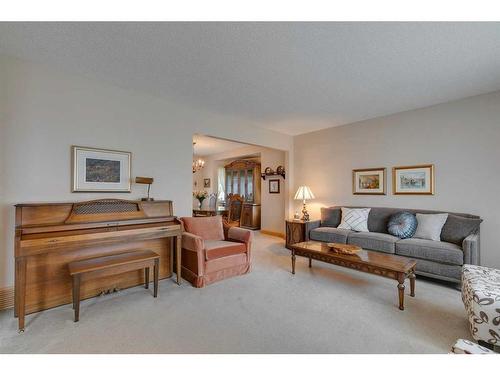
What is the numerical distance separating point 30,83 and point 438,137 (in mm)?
5411

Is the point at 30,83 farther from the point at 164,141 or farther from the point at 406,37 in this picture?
the point at 406,37

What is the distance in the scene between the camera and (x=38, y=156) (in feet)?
7.79

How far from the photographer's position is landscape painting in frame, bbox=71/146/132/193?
259cm

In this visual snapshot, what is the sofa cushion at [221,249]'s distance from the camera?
282 cm

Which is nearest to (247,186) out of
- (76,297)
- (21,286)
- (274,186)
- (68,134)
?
(274,186)

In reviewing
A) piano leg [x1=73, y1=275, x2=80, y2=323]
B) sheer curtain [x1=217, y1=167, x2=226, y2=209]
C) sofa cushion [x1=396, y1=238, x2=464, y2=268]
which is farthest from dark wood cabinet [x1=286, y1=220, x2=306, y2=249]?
sheer curtain [x1=217, y1=167, x2=226, y2=209]

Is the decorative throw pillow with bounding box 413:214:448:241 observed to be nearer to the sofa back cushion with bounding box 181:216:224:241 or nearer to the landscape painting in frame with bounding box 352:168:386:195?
the landscape painting in frame with bounding box 352:168:386:195

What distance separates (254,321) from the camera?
199 centimetres

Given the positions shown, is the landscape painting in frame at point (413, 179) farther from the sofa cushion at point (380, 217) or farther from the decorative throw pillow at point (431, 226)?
the decorative throw pillow at point (431, 226)

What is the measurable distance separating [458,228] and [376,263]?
5.24 feet

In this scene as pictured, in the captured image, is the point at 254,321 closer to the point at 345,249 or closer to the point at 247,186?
the point at 345,249

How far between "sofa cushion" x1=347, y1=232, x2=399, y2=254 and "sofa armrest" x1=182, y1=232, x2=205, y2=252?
2.41 m

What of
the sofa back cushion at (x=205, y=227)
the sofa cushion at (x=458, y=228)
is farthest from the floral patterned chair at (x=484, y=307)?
the sofa back cushion at (x=205, y=227)
